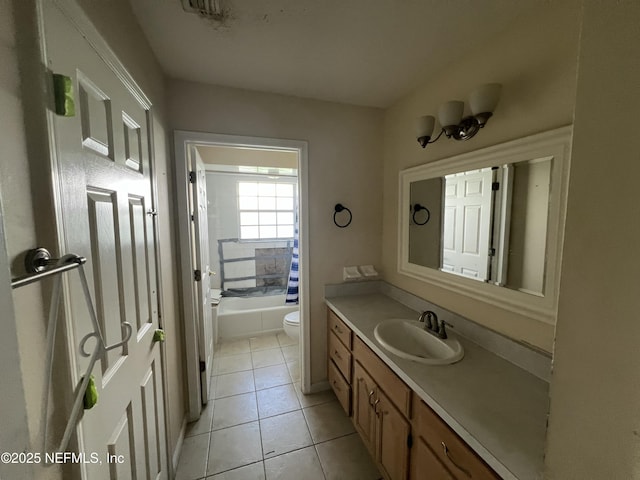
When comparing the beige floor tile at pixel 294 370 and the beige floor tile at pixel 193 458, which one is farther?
the beige floor tile at pixel 294 370

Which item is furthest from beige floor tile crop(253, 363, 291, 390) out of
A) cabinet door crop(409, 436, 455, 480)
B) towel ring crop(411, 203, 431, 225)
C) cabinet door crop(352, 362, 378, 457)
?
towel ring crop(411, 203, 431, 225)

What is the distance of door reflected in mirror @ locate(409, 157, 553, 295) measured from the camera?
1.12m

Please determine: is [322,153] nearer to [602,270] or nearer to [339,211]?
[339,211]

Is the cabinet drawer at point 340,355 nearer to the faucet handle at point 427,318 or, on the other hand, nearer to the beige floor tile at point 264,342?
the faucet handle at point 427,318

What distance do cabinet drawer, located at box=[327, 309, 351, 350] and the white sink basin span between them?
0.29 m

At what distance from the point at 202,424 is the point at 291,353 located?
1120 millimetres

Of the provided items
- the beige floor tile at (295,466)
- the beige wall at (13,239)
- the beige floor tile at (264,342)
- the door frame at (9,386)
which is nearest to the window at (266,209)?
the beige floor tile at (264,342)

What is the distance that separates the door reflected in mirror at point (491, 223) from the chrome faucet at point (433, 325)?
297 millimetres

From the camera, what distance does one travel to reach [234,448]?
5.45ft

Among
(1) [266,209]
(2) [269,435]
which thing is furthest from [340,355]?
(1) [266,209]

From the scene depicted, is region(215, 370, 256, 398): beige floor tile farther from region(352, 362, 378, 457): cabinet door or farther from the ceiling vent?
the ceiling vent

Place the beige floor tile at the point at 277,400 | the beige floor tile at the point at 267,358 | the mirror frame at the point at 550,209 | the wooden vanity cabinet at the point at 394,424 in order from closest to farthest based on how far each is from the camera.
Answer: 1. the wooden vanity cabinet at the point at 394,424
2. the mirror frame at the point at 550,209
3. the beige floor tile at the point at 277,400
4. the beige floor tile at the point at 267,358

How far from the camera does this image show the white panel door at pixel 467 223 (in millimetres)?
1351

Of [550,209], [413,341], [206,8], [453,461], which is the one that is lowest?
[453,461]
